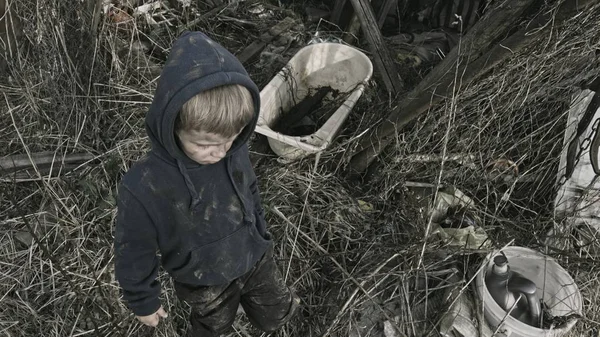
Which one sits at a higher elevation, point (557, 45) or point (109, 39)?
point (557, 45)

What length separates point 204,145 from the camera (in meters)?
1.25

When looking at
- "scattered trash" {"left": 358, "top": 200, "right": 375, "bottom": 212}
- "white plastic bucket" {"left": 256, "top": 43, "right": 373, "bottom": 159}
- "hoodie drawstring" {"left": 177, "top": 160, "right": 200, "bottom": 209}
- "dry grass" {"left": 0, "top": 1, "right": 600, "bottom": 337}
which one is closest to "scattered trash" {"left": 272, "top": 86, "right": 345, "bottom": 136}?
"white plastic bucket" {"left": 256, "top": 43, "right": 373, "bottom": 159}

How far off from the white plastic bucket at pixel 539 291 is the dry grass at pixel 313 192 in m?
0.09

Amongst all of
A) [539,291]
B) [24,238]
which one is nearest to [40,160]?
[24,238]

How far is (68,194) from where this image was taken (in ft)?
7.70

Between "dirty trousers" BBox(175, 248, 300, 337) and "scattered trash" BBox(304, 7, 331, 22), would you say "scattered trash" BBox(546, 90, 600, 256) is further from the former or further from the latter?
"scattered trash" BBox(304, 7, 331, 22)

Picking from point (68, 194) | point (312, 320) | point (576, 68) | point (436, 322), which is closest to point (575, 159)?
point (576, 68)

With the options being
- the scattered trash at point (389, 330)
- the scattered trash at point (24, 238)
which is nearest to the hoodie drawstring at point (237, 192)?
the scattered trash at point (389, 330)

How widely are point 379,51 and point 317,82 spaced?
1.77ft

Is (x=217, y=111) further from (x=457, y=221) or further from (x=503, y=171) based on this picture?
(x=503, y=171)

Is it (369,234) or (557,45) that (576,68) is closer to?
(557,45)

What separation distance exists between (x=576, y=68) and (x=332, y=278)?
58.5 inches

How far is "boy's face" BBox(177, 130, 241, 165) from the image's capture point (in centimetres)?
121

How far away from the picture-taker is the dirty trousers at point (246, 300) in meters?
1.69
